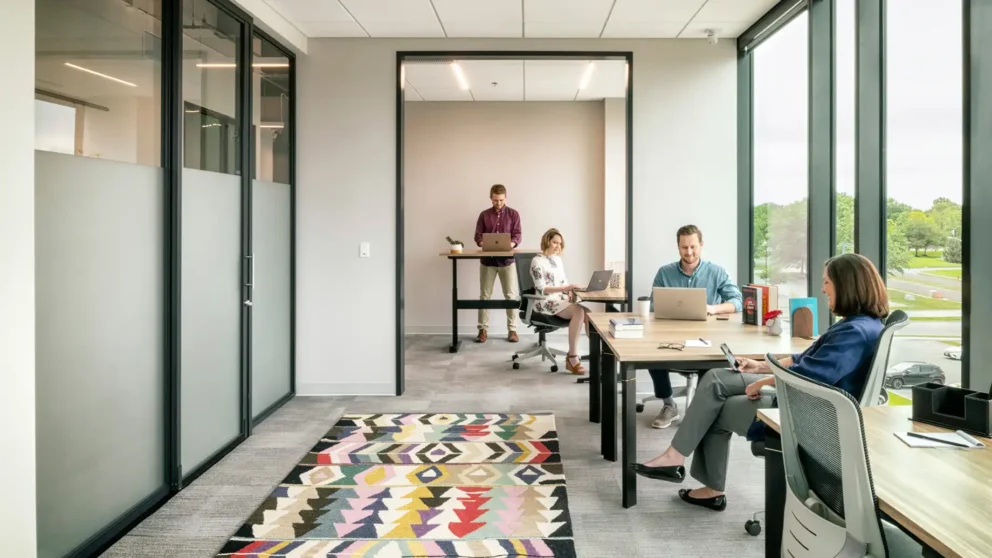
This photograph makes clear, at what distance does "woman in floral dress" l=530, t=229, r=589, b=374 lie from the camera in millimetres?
5523

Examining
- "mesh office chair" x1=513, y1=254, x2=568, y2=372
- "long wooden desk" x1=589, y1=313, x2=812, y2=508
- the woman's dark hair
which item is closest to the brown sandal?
"mesh office chair" x1=513, y1=254, x2=568, y2=372

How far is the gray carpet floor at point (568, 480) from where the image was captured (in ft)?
8.02

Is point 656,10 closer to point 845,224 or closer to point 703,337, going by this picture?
point 845,224

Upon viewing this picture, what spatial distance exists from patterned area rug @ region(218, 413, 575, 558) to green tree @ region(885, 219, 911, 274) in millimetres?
1810

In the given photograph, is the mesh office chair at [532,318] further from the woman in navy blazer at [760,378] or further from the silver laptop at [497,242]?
the woman in navy blazer at [760,378]

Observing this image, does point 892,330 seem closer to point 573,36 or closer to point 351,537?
point 351,537

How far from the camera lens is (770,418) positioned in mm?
1780

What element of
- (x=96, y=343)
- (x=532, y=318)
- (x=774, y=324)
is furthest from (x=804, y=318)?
(x=96, y=343)

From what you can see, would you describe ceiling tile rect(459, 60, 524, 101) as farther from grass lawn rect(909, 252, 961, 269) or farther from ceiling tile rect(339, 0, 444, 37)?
grass lawn rect(909, 252, 961, 269)

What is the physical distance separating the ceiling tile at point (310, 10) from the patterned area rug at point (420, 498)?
8.29 feet

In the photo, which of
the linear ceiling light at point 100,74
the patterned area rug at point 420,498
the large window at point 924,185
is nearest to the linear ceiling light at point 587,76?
the large window at point 924,185

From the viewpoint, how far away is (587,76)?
20.2 feet

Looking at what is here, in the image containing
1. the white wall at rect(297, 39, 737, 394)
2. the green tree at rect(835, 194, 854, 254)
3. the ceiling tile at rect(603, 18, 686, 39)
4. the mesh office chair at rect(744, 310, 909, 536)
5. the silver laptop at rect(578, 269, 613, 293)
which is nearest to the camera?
the mesh office chair at rect(744, 310, 909, 536)

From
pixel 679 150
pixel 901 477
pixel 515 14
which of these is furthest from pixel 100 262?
pixel 679 150
